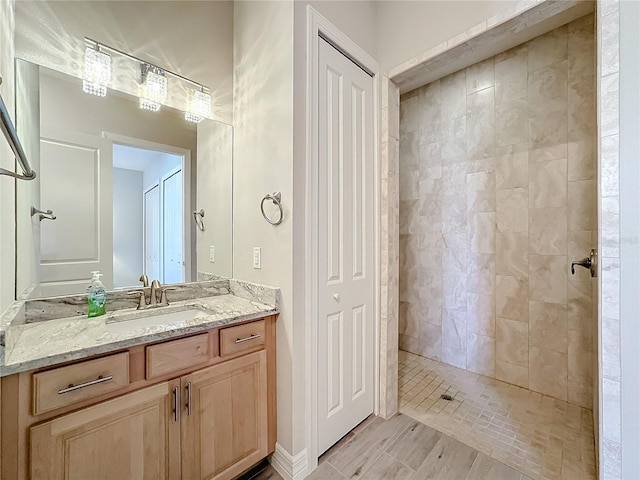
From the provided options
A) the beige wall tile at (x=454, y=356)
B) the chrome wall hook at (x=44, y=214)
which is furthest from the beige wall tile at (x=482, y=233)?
the chrome wall hook at (x=44, y=214)

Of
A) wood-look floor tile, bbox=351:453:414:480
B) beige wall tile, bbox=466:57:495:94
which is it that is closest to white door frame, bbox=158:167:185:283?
wood-look floor tile, bbox=351:453:414:480

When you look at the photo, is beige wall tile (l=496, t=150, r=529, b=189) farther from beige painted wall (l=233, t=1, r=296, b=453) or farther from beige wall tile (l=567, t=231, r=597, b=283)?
beige painted wall (l=233, t=1, r=296, b=453)

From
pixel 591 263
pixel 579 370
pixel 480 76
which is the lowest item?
pixel 579 370

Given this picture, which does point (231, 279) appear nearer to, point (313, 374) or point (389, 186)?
point (313, 374)

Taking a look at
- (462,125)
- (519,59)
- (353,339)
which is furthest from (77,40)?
(519,59)

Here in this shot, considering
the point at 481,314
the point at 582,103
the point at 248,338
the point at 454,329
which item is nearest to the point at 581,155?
the point at 582,103

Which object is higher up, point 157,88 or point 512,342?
point 157,88

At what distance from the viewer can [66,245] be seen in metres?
1.37

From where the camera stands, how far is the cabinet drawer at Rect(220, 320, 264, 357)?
4.30 feet

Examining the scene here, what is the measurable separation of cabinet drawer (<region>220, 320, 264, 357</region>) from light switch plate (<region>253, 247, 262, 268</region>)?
33 centimetres

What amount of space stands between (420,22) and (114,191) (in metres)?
2.04

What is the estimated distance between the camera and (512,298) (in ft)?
7.76

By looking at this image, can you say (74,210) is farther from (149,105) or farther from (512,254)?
(512,254)

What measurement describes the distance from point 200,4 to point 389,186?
1651 mm
